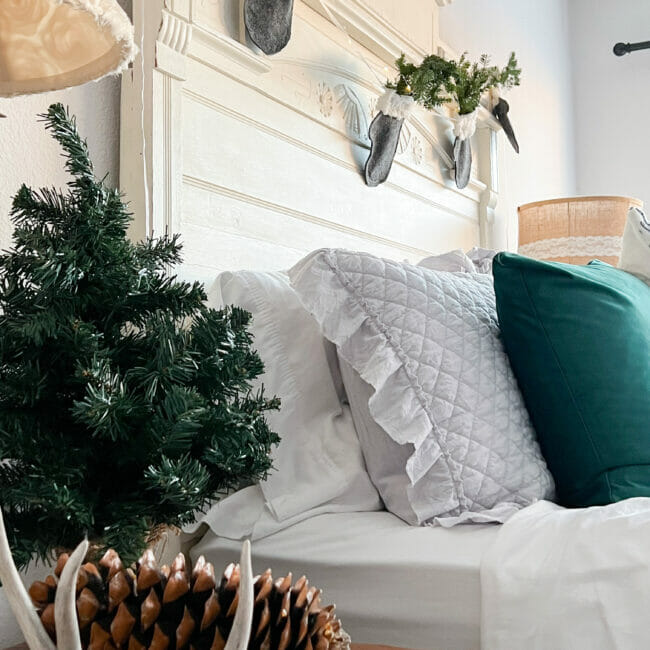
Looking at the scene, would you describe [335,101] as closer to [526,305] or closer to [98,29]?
[526,305]

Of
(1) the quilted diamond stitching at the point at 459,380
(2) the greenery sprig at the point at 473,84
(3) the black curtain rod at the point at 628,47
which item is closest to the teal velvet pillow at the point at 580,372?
(1) the quilted diamond stitching at the point at 459,380

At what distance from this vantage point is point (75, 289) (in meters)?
0.65

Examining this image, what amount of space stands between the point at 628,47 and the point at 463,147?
1813mm

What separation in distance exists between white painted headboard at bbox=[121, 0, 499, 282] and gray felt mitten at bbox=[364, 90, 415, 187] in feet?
0.10

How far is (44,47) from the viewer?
72 cm

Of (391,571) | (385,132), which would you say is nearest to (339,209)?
(385,132)

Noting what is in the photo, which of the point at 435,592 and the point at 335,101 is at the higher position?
the point at 335,101

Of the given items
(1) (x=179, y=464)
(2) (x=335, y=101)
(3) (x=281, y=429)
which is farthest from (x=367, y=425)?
(2) (x=335, y=101)

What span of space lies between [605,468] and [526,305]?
24 cm

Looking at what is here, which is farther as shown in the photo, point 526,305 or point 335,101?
point 335,101

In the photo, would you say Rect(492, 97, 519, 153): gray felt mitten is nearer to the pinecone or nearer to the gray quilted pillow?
the gray quilted pillow

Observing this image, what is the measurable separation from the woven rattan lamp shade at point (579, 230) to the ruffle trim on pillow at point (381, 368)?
1708mm

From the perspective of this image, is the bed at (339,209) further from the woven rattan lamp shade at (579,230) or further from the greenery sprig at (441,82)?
the woven rattan lamp shade at (579,230)

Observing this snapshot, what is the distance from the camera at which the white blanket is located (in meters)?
0.76
